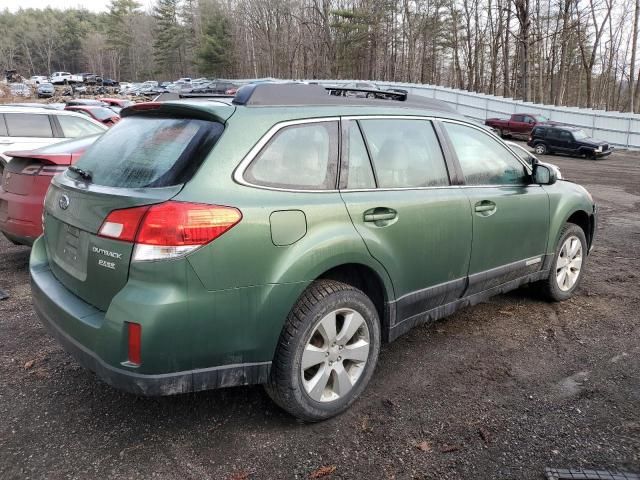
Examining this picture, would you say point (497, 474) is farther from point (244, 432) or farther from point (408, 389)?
point (244, 432)

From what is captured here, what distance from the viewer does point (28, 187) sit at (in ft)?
15.8

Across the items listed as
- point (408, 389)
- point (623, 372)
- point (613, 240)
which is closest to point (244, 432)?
point (408, 389)

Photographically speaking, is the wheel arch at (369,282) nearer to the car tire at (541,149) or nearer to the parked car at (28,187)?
the parked car at (28,187)

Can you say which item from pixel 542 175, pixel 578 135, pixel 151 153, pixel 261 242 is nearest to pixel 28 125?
pixel 151 153

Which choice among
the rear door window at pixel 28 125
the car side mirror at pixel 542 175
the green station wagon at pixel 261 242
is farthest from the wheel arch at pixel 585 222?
the rear door window at pixel 28 125

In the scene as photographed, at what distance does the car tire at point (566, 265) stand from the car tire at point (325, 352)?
2.32 metres

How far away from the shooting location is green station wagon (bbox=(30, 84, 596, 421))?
7.57ft

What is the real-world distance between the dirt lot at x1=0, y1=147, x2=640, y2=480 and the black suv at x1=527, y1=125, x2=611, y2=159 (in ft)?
66.4

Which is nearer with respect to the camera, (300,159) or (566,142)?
(300,159)

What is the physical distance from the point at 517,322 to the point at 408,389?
1.57m

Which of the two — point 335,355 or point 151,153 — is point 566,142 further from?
point 151,153

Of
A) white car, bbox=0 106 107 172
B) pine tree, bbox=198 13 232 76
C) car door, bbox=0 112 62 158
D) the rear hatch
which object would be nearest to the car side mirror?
the rear hatch

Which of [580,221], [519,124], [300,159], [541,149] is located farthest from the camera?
[519,124]

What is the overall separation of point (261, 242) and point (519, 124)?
29.0m
